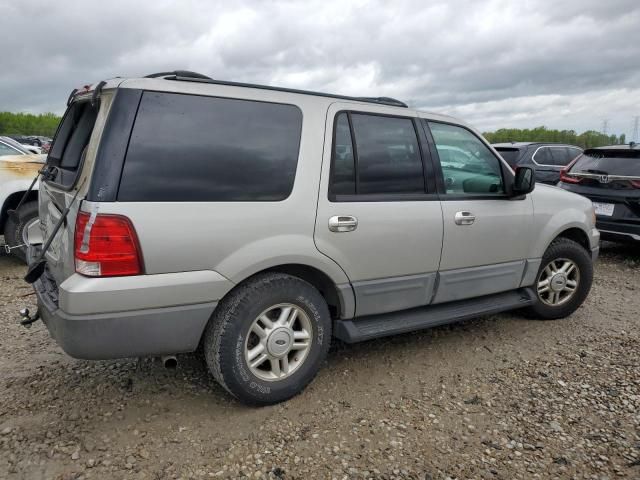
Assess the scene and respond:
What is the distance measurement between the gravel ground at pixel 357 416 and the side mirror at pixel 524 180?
1.23 meters

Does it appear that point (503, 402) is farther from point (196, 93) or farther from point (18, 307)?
point (18, 307)

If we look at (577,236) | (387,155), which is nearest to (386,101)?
(387,155)

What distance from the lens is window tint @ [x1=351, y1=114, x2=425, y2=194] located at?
318 centimetres

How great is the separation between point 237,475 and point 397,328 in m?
1.38

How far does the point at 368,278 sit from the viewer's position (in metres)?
3.17

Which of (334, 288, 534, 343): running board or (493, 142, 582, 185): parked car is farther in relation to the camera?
(493, 142, 582, 185): parked car

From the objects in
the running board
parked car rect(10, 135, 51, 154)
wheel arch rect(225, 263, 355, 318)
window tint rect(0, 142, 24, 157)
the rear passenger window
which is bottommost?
the running board

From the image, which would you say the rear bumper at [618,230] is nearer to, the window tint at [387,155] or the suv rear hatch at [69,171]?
the window tint at [387,155]

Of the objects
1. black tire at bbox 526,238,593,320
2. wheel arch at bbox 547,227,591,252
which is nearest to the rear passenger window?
black tire at bbox 526,238,593,320

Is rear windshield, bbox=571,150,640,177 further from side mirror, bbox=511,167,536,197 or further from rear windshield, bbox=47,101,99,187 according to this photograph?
rear windshield, bbox=47,101,99,187

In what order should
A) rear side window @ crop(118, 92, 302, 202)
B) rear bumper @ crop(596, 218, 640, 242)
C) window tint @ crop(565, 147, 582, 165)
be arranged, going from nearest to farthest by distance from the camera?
rear side window @ crop(118, 92, 302, 202) → rear bumper @ crop(596, 218, 640, 242) → window tint @ crop(565, 147, 582, 165)

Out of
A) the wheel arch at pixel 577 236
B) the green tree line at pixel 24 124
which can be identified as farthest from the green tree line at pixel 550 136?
the green tree line at pixel 24 124

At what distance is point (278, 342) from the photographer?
9.41 ft

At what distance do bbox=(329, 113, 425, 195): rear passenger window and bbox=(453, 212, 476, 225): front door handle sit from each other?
338 millimetres
